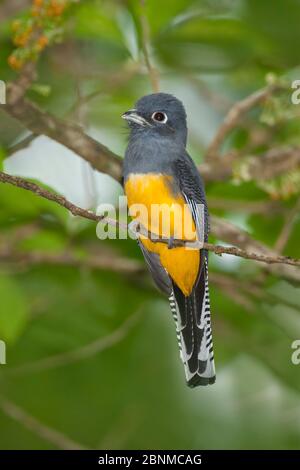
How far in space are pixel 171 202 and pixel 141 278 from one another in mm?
1839

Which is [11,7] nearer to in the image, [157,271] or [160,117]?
[160,117]

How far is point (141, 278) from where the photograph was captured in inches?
242

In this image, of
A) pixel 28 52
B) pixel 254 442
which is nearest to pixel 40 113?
pixel 28 52

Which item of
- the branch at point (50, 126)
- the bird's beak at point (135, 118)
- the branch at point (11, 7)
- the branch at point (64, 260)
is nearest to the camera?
the bird's beak at point (135, 118)

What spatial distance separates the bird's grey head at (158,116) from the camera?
14.4 feet

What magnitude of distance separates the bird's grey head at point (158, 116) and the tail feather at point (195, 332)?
68 centimetres

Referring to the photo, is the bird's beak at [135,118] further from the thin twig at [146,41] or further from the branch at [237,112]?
the branch at [237,112]

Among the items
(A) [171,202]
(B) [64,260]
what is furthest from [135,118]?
(B) [64,260]

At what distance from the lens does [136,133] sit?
14.8ft

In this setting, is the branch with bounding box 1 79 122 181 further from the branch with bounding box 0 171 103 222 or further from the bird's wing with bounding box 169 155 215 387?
the branch with bounding box 0 171 103 222

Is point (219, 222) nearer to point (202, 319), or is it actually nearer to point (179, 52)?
point (202, 319)

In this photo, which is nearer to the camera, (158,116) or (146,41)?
(158,116)

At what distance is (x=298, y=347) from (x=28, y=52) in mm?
2399

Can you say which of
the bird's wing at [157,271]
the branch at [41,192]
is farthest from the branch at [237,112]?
the branch at [41,192]
